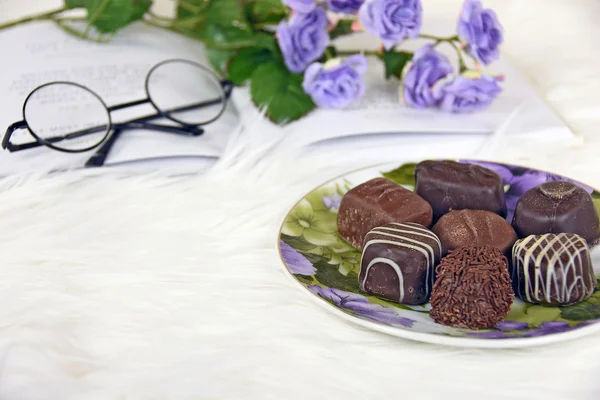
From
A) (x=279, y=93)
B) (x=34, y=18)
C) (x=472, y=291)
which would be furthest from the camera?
(x=34, y=18)

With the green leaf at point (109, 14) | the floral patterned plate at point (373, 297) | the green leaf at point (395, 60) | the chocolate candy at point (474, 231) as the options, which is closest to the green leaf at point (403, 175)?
the floral patterned plate at point (373, 297)

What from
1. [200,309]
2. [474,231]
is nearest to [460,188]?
[474,231]

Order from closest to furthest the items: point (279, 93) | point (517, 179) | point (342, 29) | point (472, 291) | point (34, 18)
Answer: point (472, 291) < point (517, 179) < point (279, 93) < point (342, 29) < point (34, 18)

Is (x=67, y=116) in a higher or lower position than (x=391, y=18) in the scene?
lower

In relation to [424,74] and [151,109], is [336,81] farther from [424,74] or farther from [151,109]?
[151,109]

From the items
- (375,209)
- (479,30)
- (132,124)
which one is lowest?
(132,124)

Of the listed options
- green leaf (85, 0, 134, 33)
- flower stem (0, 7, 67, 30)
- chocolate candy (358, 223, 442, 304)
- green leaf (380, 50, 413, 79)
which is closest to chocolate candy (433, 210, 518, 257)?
chocolate candy (358, 223, 442, 304)
